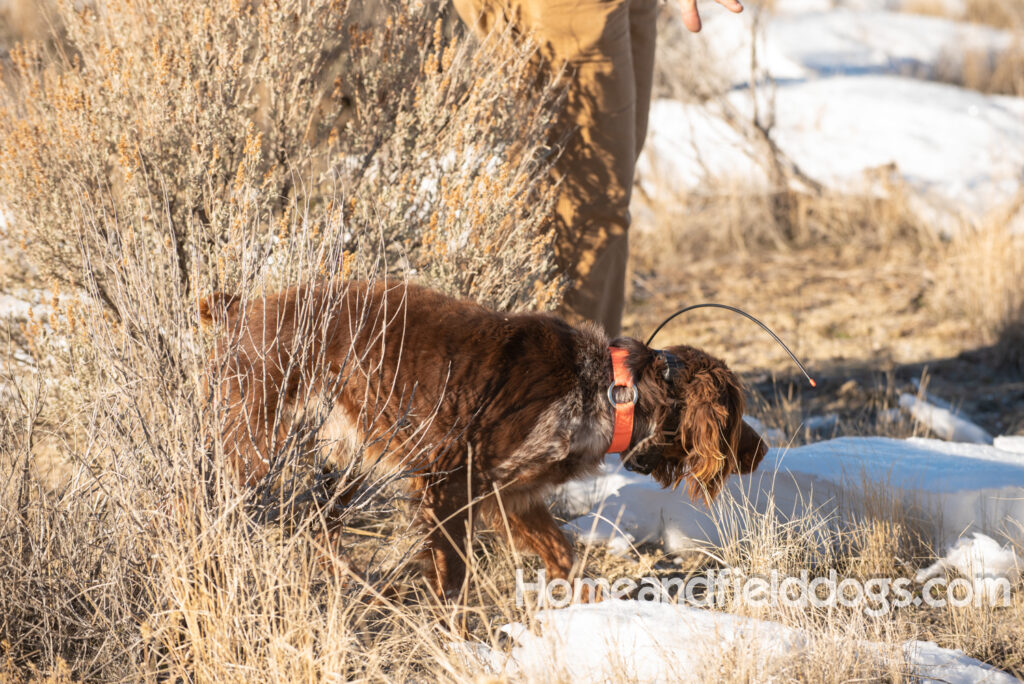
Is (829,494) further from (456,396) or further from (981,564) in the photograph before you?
(456,396)

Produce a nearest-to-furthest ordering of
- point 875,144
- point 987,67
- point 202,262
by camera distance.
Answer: point 202,262 → point 875,144 → point 987,67

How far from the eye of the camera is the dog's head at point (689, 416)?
8.64 ft

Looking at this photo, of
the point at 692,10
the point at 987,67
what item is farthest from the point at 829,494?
the point at 987,67

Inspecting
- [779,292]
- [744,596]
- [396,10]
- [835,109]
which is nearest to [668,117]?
[835,109]

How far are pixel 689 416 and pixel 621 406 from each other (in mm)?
227

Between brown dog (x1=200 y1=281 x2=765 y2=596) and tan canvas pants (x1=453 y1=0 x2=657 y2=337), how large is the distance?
1063mm

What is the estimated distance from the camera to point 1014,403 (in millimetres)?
4887

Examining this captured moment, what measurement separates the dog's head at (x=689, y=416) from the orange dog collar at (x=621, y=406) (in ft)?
0.17

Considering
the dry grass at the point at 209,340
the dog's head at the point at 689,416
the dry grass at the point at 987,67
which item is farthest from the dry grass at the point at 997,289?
the dry grass at the point at 987,67

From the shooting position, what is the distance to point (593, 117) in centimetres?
361

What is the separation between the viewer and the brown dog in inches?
94.5

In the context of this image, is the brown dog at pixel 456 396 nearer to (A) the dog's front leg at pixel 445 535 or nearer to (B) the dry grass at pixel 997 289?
(A) the dog's front leg at pixel 445 535

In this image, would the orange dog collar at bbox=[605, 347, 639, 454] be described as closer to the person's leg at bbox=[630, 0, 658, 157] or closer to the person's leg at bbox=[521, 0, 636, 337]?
the person's leg at bbox=[521, 0, 636, 337]

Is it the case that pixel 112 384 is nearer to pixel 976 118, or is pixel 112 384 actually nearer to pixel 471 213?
pixel 471 213
